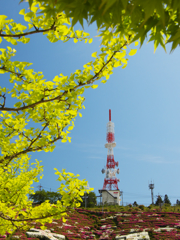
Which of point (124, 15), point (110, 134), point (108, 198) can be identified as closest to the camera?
point (124, 15)

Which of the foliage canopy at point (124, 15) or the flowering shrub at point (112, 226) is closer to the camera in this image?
Result: the foliage canopy at point (124, 15)

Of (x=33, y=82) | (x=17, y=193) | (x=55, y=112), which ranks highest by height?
(x=33, y=82)

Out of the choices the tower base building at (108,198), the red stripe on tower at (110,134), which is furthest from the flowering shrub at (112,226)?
the red stripe on tower at (110,134)

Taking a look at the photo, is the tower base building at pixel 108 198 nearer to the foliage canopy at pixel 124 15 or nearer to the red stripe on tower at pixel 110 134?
the red stripe on tower at pixel 110 134

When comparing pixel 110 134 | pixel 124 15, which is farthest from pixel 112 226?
pixel 110 134

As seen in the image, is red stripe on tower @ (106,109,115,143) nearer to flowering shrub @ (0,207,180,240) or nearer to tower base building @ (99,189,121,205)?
tower base building @ (99,189,121,205)

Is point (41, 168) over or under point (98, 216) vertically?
over

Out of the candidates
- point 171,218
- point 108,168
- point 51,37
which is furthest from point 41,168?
point 108,168

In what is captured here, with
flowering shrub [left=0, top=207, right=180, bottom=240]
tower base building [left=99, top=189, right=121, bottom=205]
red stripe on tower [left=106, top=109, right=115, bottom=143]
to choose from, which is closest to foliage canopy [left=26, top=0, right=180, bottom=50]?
flowering shrub [left=0, top=207, right=180, bottom=240]

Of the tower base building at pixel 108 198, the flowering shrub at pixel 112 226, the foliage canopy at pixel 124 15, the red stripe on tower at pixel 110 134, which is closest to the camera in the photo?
the foliage canopy at pixel 124 15

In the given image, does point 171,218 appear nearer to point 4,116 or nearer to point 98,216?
point 98,216

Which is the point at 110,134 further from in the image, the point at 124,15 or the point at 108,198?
the point at 124,15

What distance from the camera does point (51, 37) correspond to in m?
3.13

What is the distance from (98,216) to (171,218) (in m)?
7.87
